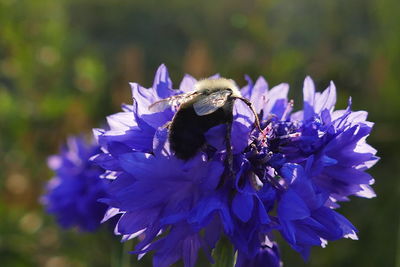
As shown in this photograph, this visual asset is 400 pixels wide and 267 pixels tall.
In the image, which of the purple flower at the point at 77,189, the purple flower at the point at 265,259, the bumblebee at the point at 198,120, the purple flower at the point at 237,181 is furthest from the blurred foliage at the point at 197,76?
the bumblebee at the point at 198,120

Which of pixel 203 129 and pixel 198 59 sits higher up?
pixel 203 129

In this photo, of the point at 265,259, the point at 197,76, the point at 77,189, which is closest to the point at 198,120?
the point at 265,259

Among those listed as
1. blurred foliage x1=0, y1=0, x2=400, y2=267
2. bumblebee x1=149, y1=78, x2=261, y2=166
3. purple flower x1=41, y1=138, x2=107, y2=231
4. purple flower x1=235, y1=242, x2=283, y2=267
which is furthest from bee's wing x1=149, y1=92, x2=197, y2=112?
blurred foliage x1=0, y1=0, x2=400, y2=267

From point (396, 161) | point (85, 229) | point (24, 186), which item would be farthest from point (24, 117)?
point (396, 161)

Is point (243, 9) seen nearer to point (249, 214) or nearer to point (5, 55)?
point (5, 55)

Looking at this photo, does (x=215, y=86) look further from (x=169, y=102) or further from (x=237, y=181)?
(x=237, y=181)

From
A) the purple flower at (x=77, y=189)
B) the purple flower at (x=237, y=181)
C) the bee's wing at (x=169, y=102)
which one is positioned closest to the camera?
the purple flower at (x=237, y=181)

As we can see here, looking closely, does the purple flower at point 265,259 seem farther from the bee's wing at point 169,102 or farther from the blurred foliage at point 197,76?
the blurred foliage at point 197,76
